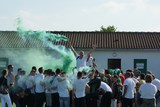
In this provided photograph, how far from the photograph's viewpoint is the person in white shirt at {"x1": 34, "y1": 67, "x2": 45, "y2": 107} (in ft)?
60.8

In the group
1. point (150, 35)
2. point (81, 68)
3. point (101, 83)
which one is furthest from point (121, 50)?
point (101, 83)

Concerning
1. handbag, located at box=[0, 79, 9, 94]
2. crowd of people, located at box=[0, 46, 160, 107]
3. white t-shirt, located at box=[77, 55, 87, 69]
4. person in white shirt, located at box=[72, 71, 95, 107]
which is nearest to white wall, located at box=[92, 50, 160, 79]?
white t-shirt, located at box=[77, 55, 87, 69]

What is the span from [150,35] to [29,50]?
13951 millimetres

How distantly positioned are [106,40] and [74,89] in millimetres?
23970

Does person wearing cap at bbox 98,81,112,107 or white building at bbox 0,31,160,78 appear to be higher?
white building at bbox 0,31,160,78

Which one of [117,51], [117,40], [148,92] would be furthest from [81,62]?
[117,40]

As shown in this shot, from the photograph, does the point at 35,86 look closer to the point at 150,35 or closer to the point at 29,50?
the point at 29,50

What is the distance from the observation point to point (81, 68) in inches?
784

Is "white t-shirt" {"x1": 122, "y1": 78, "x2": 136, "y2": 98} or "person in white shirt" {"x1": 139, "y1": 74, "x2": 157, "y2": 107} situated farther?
"white t-shirt" {"x1": 122, "y1": 78, "x2": 136, "y2": 98}

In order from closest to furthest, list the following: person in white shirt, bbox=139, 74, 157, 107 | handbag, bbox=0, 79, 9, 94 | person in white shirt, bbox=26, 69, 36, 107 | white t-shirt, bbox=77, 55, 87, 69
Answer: person in white shirt, bbox=139, 74, 157, 107
handbag, bbox=0, 79, 9, 94
person in white shirt, bbox=26, 69, 36, 107
white t-shirt, bbox=77, 55, 87, 69

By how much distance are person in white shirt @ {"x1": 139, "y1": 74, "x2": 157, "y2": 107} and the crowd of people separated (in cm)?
4

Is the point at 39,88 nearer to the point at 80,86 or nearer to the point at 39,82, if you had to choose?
the point at 39,82

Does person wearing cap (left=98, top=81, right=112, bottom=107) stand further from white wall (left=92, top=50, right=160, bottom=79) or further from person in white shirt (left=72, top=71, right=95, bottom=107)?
white wall (left=92, top=50, right=160, bottom=79)

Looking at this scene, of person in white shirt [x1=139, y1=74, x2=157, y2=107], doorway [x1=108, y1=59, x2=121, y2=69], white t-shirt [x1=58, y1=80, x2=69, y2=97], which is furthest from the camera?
doorway [x1=108, y1=59, x2=121, y2=69]
